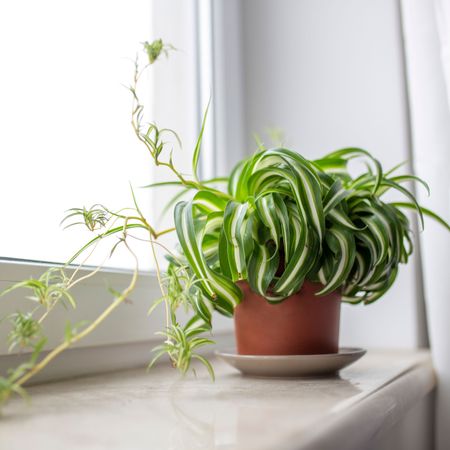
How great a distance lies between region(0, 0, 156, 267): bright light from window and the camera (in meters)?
0.82

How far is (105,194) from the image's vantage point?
986 mm

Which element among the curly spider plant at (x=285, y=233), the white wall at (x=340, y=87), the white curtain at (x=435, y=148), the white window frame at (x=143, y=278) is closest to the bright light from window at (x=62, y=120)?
the white window frame at (x=143, y=278)

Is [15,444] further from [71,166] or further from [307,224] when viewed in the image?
[71,166]

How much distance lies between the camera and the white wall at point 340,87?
124cm

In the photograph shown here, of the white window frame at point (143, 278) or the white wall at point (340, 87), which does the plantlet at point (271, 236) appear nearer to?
the white window frame at point (143, 278)

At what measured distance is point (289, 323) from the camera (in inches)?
31.2

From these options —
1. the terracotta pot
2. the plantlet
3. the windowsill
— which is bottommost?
the windowsill

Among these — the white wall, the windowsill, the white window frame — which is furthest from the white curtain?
the white window frame

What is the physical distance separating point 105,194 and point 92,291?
0.67 feet

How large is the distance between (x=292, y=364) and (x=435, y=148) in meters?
0.53

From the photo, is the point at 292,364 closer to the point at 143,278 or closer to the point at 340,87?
the point at 143,278

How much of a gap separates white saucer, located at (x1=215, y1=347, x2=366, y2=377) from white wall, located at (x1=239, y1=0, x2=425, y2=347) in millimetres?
468

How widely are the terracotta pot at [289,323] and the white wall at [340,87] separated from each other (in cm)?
46

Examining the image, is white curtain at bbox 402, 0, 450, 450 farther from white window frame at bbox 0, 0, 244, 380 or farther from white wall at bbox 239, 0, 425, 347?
white window frame at bbox 0, 0, 244, 380
